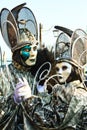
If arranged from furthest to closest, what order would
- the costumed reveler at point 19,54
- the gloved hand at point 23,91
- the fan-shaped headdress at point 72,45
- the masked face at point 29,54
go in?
the masked face at point 29,54
the costumed reveler at point 19,54
the fan-shaped headdress at point 72,45
the gloved hand at point 23,91

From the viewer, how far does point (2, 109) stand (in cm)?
582

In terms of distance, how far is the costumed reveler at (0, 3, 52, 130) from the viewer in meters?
5.90

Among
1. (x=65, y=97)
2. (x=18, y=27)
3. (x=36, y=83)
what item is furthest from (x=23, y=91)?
(x=18, y=27)

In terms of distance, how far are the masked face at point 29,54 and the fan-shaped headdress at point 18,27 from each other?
0.17 ft

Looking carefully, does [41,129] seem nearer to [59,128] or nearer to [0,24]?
[59,128]

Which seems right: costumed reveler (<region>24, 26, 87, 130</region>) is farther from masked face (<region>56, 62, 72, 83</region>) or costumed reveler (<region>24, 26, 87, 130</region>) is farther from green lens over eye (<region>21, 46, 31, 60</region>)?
green lens over eye (<region>21, 46, 31, 60</region>)

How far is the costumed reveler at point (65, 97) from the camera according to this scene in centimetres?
513

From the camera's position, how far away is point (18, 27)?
6.33 metres

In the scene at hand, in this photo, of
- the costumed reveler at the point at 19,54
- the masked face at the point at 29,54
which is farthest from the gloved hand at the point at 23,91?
the masked face at the point at 29,54

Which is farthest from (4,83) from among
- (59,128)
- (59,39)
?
(59,128)

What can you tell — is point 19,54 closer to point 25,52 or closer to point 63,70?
point 25,52

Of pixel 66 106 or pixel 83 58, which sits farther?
pixel 83 58

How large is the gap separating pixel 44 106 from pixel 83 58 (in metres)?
0.74

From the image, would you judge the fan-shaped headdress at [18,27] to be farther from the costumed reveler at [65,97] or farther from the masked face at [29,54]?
the costumed reveler at [65,97]
